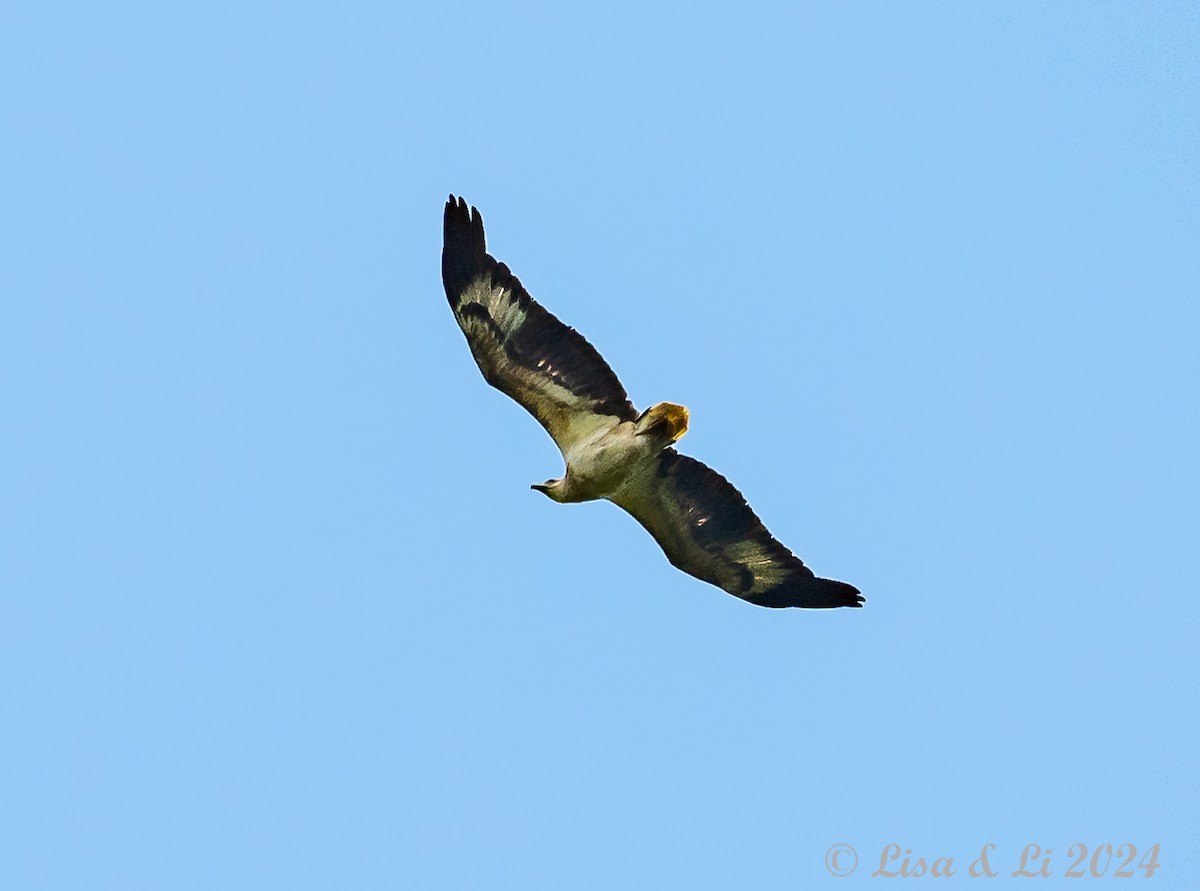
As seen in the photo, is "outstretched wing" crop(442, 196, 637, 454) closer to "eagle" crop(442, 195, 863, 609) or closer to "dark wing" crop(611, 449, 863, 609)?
"eagle" crop(442, 195, 863, 609)

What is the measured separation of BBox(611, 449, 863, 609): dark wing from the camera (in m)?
27.0

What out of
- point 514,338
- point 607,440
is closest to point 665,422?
point 607,440

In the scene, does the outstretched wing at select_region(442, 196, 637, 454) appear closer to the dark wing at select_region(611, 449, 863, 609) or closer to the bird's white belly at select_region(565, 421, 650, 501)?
the bird's white belly at select_region(565, 421, 650, 501)

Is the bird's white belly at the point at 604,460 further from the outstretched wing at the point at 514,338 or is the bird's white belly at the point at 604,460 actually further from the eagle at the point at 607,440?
the outstretched wing at the point at 514,338

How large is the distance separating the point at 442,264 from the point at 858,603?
5.04 metres

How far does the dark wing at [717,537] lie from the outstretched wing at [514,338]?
0.74m

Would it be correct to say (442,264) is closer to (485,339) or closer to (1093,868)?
(485,339)

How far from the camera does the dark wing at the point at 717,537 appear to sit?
27.0 metres

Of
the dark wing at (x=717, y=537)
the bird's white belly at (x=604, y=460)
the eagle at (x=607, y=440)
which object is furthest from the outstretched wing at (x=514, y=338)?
the dark wing at (x=717, y=537)

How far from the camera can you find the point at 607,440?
26.9m

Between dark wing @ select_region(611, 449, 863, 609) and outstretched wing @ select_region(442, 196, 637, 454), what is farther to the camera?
dark wing @ select_region(611, 449, 863, 609)

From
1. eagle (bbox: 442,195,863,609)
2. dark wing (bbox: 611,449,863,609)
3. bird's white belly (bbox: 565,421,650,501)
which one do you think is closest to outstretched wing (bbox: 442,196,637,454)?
eagle (bbox: 442,195,863,609)

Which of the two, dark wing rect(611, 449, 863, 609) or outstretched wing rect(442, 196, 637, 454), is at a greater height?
outstretched wing rect(442, 196, 637, 454)

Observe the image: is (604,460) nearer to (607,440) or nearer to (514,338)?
(607,440)
